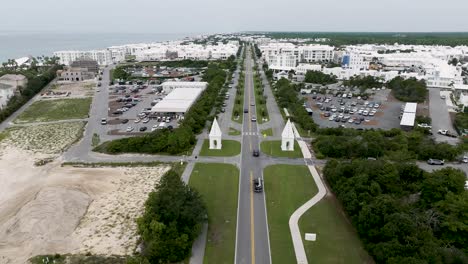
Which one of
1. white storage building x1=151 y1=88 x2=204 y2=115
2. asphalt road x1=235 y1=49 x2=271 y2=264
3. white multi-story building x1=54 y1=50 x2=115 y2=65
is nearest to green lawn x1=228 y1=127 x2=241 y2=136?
asphalt road x1=235 y1=49 x2=271 y2=264

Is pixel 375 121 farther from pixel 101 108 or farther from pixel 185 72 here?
pixel 185 72

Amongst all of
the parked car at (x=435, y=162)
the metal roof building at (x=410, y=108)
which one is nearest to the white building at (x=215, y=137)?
the parked car at (x=435, y=162)

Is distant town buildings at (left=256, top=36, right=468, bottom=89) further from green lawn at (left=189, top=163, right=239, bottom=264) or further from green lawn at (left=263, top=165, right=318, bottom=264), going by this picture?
green lawn at (left=189, top=163, right=239, bottom=264)

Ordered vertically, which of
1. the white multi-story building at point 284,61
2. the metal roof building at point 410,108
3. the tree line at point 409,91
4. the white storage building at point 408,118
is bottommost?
the white storage building at point 408,118

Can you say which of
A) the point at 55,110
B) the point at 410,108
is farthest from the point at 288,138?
the point at 55,110

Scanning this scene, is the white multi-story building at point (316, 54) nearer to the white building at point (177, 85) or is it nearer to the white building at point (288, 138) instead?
the white building at point (177, 85)

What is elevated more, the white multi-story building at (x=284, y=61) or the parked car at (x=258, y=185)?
the white multi-story building at (x=284, y=61)
